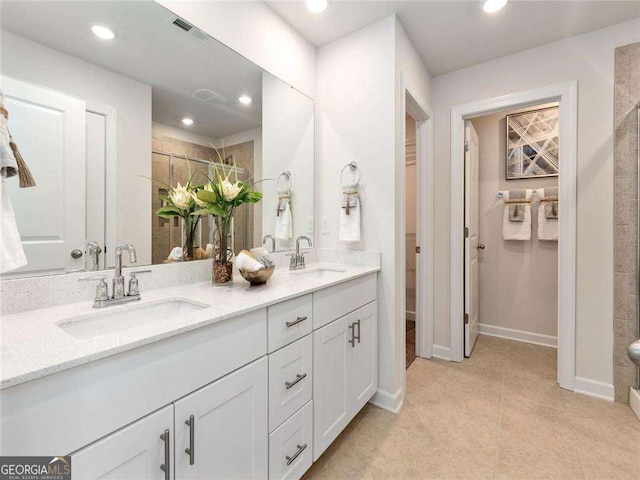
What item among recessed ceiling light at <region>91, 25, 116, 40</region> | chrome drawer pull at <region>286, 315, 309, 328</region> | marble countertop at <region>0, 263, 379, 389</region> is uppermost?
recessed ceiling light at <region>91, 25, 116, 40</region>

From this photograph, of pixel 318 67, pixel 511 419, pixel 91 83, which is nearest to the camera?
pixel 91 83

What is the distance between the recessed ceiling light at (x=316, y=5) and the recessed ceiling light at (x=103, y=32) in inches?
42.9

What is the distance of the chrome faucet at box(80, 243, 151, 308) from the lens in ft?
3.63

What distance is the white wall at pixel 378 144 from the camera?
1.92 metres

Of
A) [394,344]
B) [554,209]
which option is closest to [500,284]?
[554,209]

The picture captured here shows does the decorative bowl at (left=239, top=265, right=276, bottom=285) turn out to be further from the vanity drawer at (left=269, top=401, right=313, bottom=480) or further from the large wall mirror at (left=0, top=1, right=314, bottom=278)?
the vanity drawer at (left=269, top=401, right=313, bottom=480)

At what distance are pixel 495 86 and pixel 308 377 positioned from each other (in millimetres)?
2609

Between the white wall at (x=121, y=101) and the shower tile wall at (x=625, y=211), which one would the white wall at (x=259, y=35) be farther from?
the shower tile wall at (x=625, y=211)

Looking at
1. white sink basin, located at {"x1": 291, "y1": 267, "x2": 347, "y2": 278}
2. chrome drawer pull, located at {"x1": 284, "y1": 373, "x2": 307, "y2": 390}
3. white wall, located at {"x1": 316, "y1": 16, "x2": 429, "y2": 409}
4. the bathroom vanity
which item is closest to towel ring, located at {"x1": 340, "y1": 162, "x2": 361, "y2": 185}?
white wall, located at {"x1": 316, "y1": 16, "x2": 429, "y2": 409}

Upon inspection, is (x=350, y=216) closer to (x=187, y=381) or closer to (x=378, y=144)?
(x=378, y=144)

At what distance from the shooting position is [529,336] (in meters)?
3.00

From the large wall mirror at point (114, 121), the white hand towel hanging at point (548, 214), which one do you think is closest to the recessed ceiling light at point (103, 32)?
the large wall mirror at point (114, 121)

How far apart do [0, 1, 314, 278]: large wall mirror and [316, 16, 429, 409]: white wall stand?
0.60 meters

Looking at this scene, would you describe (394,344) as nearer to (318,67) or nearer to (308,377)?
(308,377)
